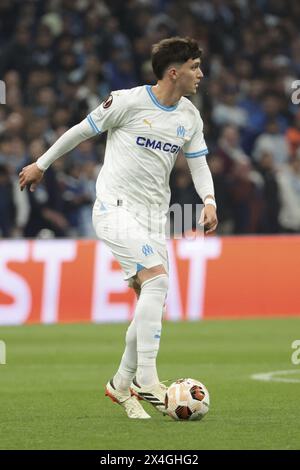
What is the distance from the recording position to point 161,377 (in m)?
10.3

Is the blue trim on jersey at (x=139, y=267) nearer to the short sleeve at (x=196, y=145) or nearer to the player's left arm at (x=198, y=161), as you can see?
the player's left arm at (x=198, y=161)

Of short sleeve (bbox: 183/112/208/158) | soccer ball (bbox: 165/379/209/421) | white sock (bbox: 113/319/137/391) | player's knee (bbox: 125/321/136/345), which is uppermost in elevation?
short sleeve (bbox: 183/112/208/158)

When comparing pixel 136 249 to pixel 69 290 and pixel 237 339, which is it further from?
pixel 69 290

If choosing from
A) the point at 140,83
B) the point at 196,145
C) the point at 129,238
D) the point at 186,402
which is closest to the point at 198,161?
the point at 196,145

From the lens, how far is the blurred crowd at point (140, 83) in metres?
16.9

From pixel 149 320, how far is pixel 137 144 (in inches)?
46.3

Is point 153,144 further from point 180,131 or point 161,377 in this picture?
point 161,377

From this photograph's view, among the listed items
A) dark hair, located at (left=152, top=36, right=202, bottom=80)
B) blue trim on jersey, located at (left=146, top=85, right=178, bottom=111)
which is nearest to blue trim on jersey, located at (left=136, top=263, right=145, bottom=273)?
blue trim on jersey, located at (left=146, top=85, right=178, bottom=111)

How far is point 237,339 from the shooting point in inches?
542

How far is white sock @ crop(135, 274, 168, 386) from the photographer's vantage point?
25.6 ft

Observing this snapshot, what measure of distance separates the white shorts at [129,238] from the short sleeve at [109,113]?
0.50m

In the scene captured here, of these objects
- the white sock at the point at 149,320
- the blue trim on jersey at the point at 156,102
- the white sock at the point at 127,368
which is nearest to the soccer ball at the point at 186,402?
the white sock at the point at 149,320

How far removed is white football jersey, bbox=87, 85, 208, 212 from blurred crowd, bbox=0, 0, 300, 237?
8.19 meters

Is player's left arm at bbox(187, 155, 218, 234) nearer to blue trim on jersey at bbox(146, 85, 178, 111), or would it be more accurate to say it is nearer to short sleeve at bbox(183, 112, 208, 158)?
short sleeve at bbox(183, 112, 208, 158)
